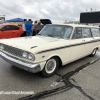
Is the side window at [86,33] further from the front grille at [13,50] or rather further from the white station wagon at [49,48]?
the front grille at [13,50]

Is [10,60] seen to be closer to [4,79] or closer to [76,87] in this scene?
[4,79]

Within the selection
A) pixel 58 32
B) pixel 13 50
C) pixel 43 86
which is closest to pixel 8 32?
pixel 58 32

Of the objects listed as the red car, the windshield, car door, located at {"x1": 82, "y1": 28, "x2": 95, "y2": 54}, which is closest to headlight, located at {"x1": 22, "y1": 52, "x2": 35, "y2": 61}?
the windshield

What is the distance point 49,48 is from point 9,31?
5.83 metres

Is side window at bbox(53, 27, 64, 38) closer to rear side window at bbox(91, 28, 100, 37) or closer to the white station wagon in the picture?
the white station wagon

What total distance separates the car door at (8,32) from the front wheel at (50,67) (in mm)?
5475

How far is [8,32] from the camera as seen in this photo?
25.1ft

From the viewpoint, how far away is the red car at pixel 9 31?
734cm

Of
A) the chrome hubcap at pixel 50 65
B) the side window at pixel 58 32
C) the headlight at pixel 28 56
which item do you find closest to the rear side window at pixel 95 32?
the side window at pixel 58 32

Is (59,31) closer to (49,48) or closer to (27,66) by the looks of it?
(49,48)

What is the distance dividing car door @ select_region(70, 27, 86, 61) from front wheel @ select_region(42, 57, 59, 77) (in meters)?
0.77

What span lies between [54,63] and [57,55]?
11.4 inches

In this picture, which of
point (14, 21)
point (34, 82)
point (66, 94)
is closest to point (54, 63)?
point (34, 82)

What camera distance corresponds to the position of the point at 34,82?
2.90 m
